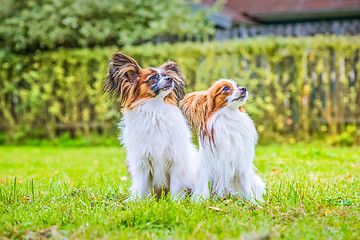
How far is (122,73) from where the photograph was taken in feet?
13.0

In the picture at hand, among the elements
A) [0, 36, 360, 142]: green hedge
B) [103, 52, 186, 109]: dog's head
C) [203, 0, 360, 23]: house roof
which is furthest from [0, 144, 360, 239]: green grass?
[203, 0, 360, 23]: house roof

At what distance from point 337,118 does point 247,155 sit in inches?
242

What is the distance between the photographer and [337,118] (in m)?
9.33

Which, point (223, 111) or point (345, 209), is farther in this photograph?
point (223, 111)

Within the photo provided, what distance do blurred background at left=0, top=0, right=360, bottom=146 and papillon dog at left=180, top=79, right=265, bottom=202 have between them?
4651mm

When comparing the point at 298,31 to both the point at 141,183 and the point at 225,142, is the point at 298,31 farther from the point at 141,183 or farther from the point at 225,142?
the point at 141,183

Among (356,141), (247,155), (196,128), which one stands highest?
(196,128)

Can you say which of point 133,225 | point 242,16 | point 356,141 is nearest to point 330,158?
point 356,141

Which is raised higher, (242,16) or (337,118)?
(242,16)

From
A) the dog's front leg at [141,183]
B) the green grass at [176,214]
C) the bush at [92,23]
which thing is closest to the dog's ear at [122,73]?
the dog's front leg at [141,183]

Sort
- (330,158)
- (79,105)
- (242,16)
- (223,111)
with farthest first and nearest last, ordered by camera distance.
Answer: (242,16) < (79,105) < (330,158) < (223,111)

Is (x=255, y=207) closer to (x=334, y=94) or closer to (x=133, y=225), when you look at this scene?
(x=133, y=225)

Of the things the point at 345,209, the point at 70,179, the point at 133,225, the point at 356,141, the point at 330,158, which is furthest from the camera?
the point at 356,141

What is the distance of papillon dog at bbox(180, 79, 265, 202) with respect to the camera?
3805 millimetres
